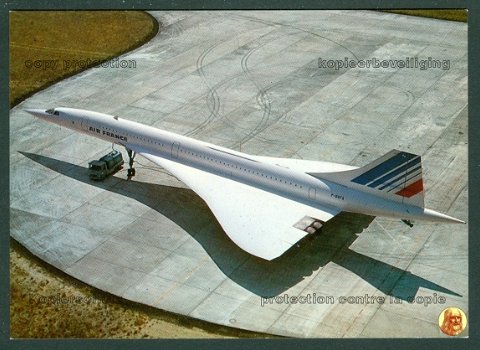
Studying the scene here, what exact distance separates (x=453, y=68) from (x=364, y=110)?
416 inches

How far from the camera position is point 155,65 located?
4659 centimetres

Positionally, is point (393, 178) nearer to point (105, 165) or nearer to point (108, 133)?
point (105, 165)

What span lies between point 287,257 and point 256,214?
2412 mm

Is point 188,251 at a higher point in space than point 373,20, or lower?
lower

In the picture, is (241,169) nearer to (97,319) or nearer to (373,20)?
(97,319)

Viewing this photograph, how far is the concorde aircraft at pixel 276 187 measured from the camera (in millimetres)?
26000

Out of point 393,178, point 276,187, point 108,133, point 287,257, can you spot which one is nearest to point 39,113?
point 108,133

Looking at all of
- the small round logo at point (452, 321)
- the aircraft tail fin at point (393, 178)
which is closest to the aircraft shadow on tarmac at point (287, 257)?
the small round logo at point (452, 321)

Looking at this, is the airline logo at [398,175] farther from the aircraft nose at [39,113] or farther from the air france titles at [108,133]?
the aircraft nose at [39,113]

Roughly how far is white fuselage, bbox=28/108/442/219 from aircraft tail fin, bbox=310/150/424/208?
0.33 metres

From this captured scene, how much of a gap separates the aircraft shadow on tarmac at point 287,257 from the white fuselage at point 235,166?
74.1 inches

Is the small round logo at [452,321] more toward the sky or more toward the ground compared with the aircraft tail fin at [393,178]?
more toward the ground

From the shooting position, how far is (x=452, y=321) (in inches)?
944

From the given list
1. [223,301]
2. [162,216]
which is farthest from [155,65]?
[223,301]
